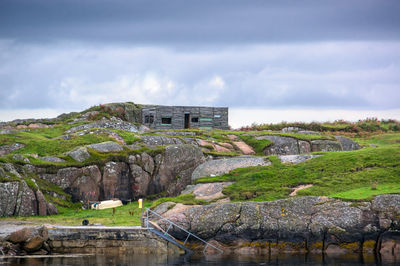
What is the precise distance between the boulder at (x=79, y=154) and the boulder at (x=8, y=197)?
7.08m

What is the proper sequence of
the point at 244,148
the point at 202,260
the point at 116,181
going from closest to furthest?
the point at 202,260 < the point at 116,181 < the point at 244,148

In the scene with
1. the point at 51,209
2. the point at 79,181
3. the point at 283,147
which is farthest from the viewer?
the point at 283,147

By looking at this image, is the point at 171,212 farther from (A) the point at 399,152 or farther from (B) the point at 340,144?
(B) the point at 340,144

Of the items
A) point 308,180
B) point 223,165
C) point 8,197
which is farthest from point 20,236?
point 308,180

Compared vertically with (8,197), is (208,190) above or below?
above

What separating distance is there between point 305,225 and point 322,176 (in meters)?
7.44

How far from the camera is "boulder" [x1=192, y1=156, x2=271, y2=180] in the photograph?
1690 inches

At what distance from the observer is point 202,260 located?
3053 cm

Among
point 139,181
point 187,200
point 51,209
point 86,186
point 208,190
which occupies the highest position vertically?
point 139,181

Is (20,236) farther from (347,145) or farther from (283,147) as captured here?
(347,145)

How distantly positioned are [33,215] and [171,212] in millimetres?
9368

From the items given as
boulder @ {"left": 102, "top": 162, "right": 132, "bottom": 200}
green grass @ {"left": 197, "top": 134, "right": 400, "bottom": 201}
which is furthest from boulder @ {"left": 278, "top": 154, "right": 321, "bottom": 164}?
boulder @ {"left": 102, "top": 162, "right": 132, "bottom": 200}

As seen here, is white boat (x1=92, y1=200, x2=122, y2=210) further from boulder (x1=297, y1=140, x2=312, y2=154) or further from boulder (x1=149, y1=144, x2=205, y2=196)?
boulder (x1=297, y1=140, x2=312, y2=154)

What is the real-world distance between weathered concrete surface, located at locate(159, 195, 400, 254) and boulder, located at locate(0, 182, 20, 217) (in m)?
11.0
